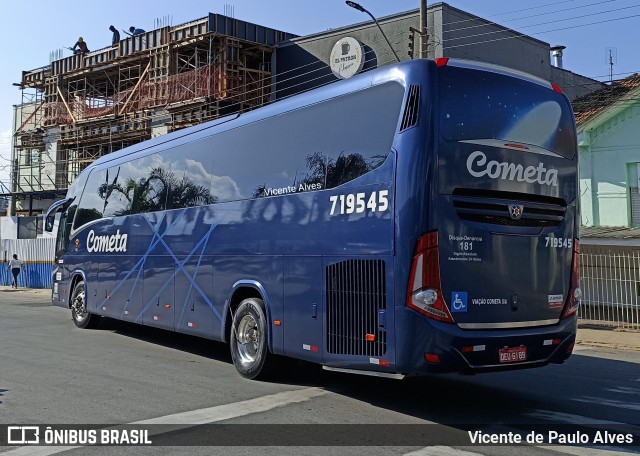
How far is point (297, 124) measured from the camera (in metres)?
8.93

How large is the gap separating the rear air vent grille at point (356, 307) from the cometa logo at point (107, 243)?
23.5 ft

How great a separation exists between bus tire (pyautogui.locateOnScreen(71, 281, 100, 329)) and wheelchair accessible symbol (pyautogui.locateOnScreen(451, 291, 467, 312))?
36.8 ft

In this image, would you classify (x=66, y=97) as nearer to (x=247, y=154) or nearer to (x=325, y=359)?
(x=247, y=154)

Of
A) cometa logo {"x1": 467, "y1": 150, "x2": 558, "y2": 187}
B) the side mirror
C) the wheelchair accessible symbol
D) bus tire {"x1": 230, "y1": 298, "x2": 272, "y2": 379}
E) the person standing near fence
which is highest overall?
the side mirror

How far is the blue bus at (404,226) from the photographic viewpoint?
676 cm

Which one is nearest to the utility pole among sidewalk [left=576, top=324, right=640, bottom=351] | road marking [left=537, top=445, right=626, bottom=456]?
sidewalk [left=576, top=324, right=640, bottom=351]

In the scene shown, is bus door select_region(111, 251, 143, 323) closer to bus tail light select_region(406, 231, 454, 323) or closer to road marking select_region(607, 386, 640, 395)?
bus tail light select_region(406, 231, 454, 323)

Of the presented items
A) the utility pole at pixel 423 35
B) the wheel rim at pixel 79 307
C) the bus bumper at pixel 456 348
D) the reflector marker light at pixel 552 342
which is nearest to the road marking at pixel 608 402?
the reflector marker light at pixel 552 342

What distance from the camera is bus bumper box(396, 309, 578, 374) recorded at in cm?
661

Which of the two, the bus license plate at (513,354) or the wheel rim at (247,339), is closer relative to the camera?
the bus license plate at (513,354)

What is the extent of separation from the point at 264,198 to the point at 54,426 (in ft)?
13.6

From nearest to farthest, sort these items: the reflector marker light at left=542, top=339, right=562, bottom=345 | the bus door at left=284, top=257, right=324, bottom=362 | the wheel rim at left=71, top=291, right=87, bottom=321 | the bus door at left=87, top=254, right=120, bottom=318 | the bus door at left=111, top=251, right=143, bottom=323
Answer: the reflector marker light at left=542, top=339, right=562, bottom=345 → the bus door at left=284, top=257, right=324, bottom=362 → the bus door at left=111, top=251, right=143, bottom=323 → the bus door at left=87, top=254, right=120, bottom=318 → the wheel rim at left=71, top=291, right=87, bottom=321

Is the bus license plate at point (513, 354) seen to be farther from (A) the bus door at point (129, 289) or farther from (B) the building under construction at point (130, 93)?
(B) the building under construction at point (130, 93)

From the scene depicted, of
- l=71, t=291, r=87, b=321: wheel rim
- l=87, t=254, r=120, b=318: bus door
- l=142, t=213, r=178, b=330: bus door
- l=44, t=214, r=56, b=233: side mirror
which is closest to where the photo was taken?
l=142, t=213, r=178, b=330: bus door
